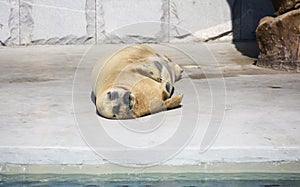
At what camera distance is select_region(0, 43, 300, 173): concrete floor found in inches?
150

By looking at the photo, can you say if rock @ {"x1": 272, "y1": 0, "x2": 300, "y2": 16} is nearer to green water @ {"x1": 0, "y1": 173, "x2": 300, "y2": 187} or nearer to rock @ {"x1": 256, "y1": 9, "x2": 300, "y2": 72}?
rock @ {"x1": 256, "y1": 9, "x2": 300, "y2": 72}

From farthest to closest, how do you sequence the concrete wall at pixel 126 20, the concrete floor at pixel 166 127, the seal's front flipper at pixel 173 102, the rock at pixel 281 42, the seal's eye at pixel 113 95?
1. the concrete wall at pixel 126 20
2. the rock at pixel 281 42
3. the seal's front flipper at pixel 173 102
4. the seal's eye at pixel 113 95
5. the concrete floor at pixel 166 127

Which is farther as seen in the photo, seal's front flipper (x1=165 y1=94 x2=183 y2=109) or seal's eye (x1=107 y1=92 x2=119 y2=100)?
seal's front flipper (x1=165 y1=94 x2=183 y2=109)

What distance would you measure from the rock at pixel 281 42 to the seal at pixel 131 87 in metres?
1.83

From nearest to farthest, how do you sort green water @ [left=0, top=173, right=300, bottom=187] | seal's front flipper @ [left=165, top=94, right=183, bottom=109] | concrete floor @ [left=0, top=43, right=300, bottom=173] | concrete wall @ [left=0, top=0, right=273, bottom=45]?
1. green water @ [left=0, top=173, right=300, bottom=187]
2. concrete floor @ [left=0, top=43, right=300, bottom=173]
3. seal's front flipper @ [left=165, top=94, right=183, bottom=109]
4. concrete wall @ [left=0, top=0, right=273, bottom=45]

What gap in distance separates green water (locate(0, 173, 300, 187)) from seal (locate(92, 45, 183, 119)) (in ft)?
2.46

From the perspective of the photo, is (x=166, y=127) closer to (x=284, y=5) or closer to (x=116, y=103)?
(x=116, y=103)

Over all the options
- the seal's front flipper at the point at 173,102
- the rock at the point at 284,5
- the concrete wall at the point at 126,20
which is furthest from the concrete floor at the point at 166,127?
the concrete wall at the point at 126,20

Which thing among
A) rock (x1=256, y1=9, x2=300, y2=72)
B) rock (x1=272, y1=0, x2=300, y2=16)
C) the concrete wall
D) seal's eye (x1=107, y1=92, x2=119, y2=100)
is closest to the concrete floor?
seal's eye (x1=107, y1=92, x2=119, y2=100)

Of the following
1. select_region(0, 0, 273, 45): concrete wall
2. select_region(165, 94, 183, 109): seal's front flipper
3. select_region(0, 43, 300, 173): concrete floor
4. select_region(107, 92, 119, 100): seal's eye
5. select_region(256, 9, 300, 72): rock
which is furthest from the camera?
select_region(0, 0, 273, 45): concrete wall

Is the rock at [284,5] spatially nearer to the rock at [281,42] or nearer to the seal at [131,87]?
the rock at [281,42]

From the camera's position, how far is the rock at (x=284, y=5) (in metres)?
6.70

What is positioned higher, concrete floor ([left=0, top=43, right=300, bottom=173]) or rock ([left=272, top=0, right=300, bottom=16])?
rock ([left=272, top=0, right=300, bottom=16])

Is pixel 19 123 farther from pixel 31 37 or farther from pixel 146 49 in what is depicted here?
pixel 31 37
